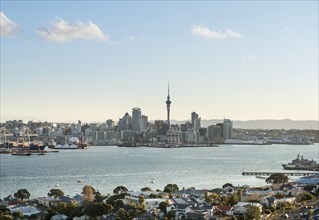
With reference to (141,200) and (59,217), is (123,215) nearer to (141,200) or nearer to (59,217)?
(59,217)

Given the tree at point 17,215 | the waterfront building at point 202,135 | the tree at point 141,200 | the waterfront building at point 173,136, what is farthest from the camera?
the waterfront building at point 202,135

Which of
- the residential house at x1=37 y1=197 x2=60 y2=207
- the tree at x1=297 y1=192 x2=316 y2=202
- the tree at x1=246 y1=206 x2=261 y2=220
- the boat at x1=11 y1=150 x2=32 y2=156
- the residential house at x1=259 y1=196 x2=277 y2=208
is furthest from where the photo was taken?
the boat at x1=11 y1=150 x2=32 y2=156

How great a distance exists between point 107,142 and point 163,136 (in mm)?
8884

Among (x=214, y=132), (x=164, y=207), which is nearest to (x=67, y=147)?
(x=214, y=132)

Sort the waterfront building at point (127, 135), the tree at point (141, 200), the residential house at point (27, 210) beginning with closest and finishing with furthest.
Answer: the residential house at point (27, 210)
the tree at point (141, 200)
the waterfront building at point (127, 135)

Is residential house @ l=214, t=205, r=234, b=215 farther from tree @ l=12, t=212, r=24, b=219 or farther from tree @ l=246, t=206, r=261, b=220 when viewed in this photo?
tree @ l=12, t=212, r=24, b=219

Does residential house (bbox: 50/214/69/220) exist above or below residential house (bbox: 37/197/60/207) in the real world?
below

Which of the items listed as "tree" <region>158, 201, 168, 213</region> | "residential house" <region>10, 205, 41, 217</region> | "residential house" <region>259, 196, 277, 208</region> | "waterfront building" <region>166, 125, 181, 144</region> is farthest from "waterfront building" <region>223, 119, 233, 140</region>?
"residential house" <region>10, 205, 41, 217</region>

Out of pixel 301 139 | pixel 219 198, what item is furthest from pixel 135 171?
pixel 301 139

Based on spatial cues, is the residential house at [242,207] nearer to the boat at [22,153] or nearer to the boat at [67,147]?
the boat at [22,153]

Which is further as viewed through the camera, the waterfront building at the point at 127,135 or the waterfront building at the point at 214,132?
the waterfront building at the point at 214,132

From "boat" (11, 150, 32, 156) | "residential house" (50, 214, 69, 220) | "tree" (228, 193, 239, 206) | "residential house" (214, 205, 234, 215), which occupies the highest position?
"boat" (11, 150, 32, 156)

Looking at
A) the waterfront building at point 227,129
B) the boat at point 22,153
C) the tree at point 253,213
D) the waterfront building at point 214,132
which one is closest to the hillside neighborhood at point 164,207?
the tree at point 253,213

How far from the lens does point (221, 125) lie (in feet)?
311
